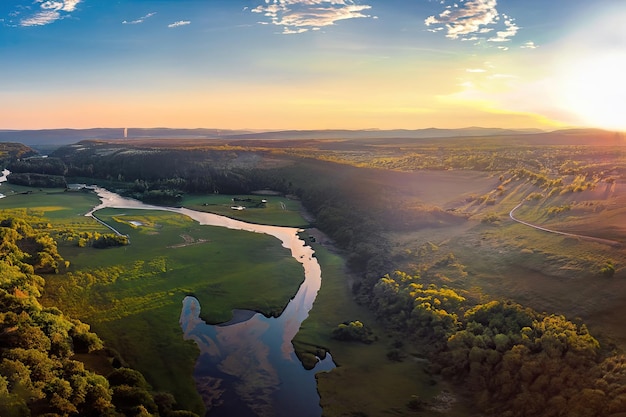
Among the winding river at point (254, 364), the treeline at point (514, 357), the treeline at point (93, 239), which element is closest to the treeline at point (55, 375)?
the winding river at point (254, 364)

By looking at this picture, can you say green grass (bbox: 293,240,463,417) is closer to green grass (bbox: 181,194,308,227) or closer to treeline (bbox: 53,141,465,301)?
treeline (bbox: 53,141,465,301)

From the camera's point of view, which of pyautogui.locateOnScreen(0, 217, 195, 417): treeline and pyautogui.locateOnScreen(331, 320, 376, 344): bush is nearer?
pyautogui.locateOnScreen(0, 217, 195, 417): treeline

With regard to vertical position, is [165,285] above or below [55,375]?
below

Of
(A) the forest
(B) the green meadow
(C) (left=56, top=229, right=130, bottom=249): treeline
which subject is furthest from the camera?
(C) (left=56, top=229, right=130, bottom=249): treeline

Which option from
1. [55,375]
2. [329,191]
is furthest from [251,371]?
[329,191]

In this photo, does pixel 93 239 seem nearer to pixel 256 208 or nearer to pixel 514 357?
pixel 256 208

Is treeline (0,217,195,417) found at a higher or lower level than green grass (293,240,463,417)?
higher

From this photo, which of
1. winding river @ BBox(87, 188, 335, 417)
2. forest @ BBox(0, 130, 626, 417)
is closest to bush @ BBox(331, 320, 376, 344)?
forest @ BBox(0, 130, 626, 417)
